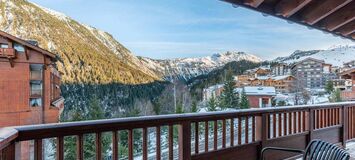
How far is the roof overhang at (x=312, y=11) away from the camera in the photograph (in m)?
2.65

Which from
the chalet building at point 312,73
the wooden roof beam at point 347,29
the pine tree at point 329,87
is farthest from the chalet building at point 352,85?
the wooden roof beam at point 347,29

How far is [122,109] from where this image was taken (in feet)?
22.0

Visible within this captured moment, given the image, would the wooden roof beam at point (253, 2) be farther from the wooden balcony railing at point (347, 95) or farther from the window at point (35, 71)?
the wooden balcony railing at point (347, 95)

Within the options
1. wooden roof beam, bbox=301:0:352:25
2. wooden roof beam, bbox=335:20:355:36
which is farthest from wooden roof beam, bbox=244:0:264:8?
wooden roof beam, bbox=335:20:355:36

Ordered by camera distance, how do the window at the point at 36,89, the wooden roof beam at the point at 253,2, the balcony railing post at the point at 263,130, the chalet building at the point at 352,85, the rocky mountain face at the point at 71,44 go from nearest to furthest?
the wooden roof beam at the point at 253,2, the balcony railing post at the point at 263,130, the window at the point at 36,89, the rocky mountain face at the point at 71,44, the chalet building at the point at 352,85

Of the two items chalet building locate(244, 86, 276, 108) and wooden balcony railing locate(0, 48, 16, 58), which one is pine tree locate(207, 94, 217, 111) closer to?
chalet building locate(244, 86, 276, 108)

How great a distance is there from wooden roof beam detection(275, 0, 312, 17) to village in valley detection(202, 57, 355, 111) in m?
4.93

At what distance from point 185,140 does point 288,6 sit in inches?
57.9

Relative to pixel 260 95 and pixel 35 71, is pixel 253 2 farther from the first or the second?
pixel 260 95

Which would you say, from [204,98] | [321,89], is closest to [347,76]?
[321,89]

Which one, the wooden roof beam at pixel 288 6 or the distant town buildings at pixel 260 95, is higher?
the wooden roof beam at pixel 288 6

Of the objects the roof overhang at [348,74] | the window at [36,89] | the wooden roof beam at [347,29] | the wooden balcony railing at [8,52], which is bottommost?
the window at [36,89]

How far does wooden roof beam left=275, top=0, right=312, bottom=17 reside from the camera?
266 cm


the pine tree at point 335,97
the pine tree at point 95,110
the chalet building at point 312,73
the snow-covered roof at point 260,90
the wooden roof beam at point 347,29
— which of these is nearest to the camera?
the wooden roof beam at point 347,29
